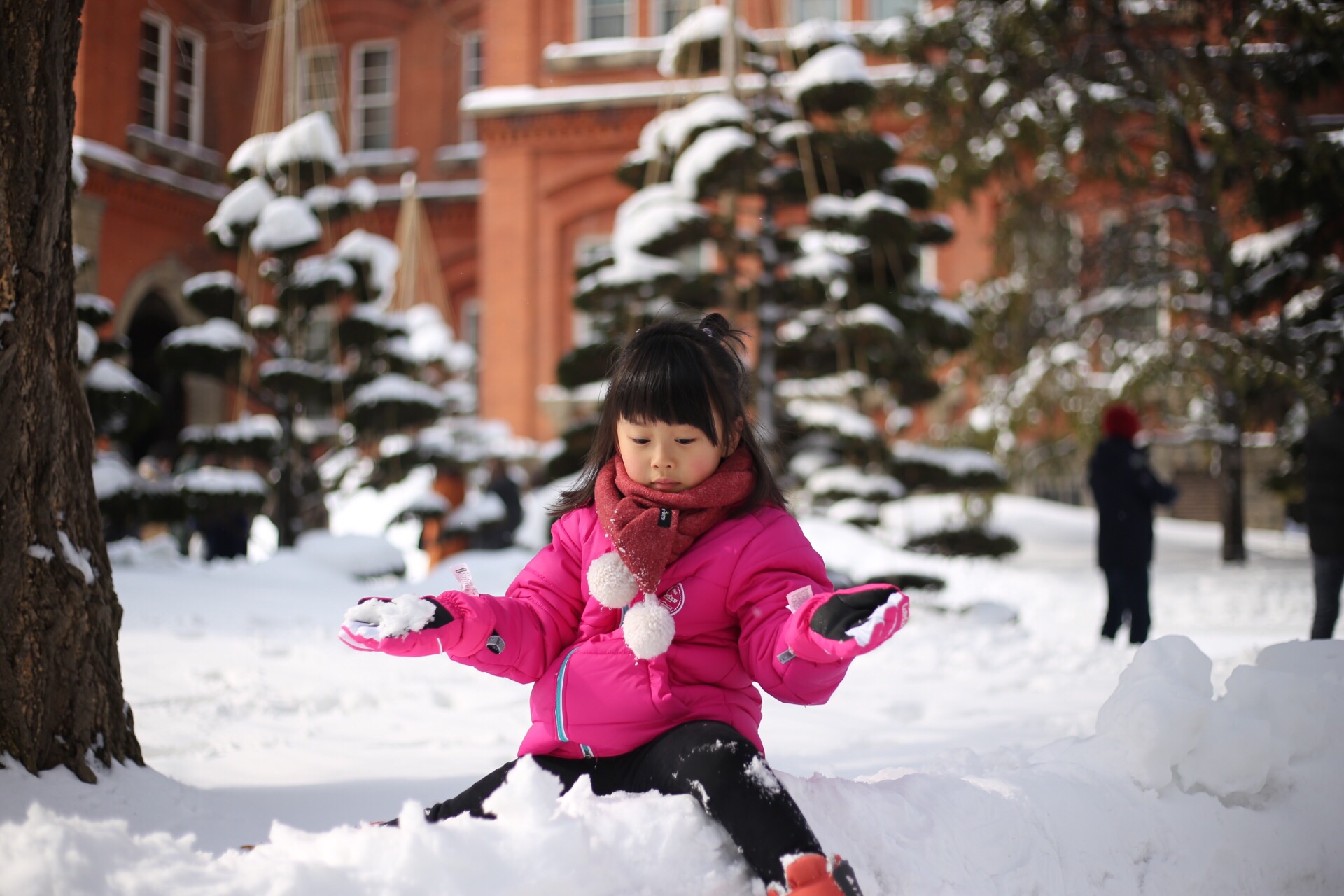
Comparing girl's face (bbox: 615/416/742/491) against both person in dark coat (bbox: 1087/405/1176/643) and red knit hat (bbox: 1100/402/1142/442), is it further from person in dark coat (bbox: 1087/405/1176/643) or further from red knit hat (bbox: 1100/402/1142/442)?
red knit hat (bbox: 1100/402/1142/442)

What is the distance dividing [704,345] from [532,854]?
999mm

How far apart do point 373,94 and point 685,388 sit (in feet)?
48.2

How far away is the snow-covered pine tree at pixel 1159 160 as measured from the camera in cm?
560

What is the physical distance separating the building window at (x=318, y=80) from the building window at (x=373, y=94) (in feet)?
16.0

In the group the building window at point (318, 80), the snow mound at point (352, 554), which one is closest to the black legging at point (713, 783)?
the snow mound at point (352, 554)

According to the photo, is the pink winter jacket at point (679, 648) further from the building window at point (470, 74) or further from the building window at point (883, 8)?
the building window at point (470, 74)

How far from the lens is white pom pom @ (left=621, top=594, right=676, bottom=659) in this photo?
1802 mm

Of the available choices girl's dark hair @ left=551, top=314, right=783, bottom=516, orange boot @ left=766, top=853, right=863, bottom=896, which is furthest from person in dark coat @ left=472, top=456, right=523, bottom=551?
orange boot @ left=766, top=853, right=863, bottom=896

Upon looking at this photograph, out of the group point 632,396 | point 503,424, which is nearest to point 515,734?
point 632,396

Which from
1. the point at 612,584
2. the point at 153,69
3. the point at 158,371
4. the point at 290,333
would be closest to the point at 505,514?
the point at 290,333

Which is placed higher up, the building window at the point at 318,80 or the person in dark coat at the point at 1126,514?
the building window at the point at 318,80

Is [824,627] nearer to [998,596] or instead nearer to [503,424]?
[998,596]

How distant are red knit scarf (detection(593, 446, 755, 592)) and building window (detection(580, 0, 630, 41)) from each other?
1500 centimetres

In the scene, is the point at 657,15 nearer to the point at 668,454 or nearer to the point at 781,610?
the point at 668,454
